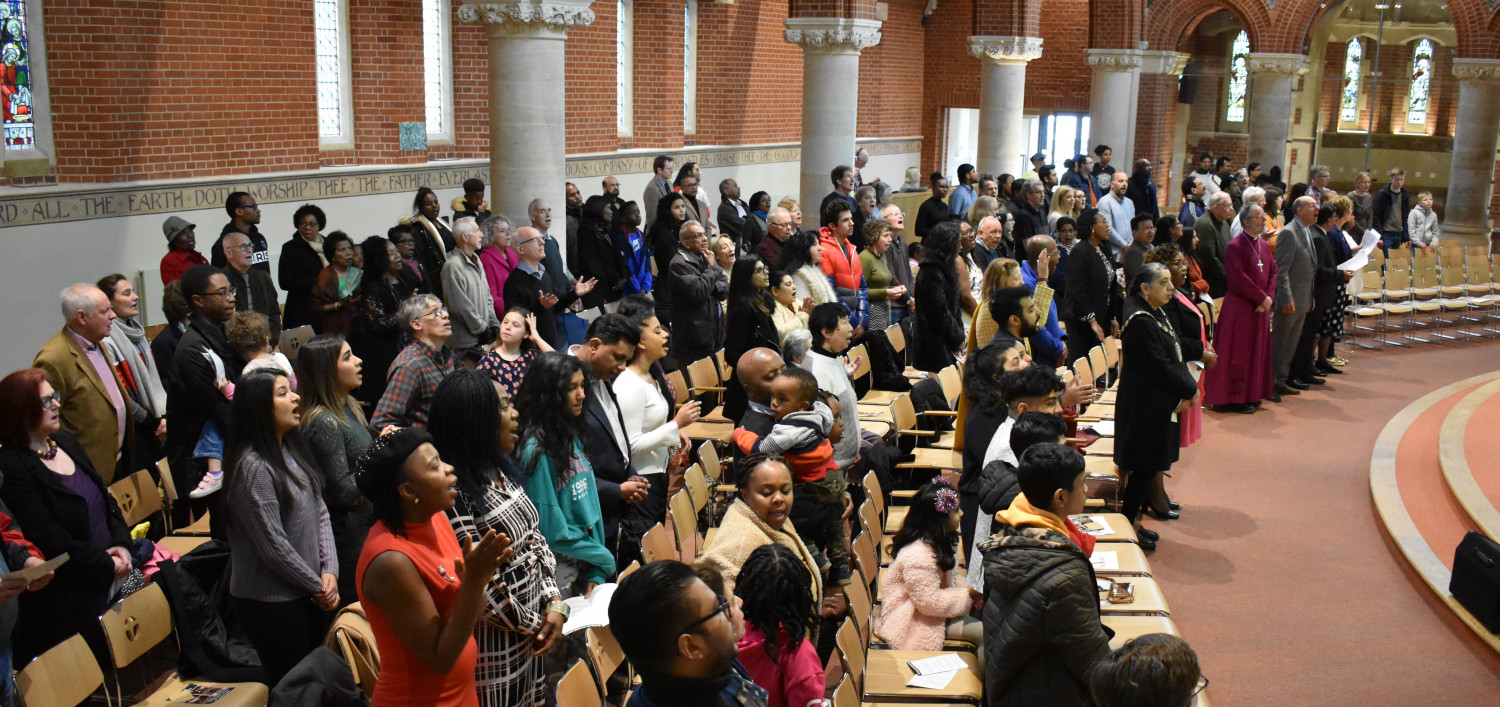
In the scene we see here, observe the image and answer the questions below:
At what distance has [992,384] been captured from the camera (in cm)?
588

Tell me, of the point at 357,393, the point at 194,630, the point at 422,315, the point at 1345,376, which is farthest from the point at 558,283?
the point at 1345,376

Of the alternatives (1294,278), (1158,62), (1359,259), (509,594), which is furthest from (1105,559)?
(1158,62)

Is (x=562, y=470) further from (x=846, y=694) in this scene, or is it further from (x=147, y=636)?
(x=147, y=636)

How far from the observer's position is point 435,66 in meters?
13.9

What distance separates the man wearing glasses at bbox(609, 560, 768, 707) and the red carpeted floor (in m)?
3.93

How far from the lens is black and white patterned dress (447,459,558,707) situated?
3.86m

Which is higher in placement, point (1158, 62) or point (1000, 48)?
point (1158, 62)

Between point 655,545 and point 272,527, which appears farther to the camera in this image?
point 655,545

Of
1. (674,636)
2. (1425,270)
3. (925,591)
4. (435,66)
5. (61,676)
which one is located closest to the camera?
(674,636)

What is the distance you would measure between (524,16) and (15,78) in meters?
3.75

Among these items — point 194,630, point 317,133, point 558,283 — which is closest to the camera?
point 194,630

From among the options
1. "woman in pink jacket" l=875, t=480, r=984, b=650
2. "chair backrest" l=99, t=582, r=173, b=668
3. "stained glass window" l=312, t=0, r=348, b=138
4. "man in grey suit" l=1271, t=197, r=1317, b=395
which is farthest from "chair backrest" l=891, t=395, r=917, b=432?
"stained glass window" l=312, t=0, r=348, b=138

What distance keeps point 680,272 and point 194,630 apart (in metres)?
4.81

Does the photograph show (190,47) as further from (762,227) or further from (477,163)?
(762,227)
